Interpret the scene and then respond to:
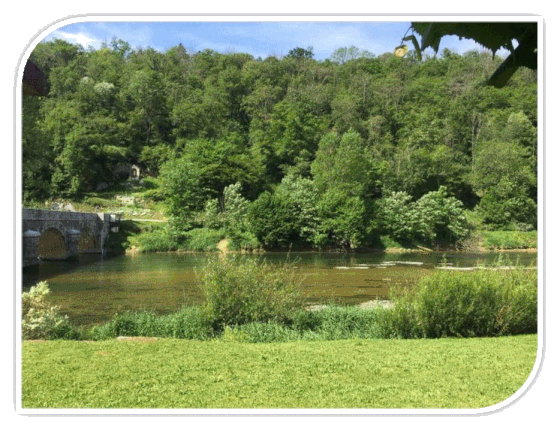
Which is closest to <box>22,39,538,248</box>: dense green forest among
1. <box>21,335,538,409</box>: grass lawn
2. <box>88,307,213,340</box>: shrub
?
<box>88,307,213,340</box>: shrub

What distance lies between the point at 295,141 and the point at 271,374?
1145cm

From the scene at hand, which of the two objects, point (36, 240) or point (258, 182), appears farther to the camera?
point (258, 182)

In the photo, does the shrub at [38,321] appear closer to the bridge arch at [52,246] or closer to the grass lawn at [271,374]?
the grass lawn at [271,374]

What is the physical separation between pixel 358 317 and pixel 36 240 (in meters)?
8.17

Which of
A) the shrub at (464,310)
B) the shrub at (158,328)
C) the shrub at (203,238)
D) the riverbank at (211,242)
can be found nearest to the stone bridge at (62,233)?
the riverbank at (211,242)

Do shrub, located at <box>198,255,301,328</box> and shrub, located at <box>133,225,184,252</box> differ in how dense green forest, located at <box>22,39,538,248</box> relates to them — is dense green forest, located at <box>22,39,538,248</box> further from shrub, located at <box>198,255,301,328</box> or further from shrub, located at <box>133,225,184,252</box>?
shrub, located at <box>198,255,301,328</box>

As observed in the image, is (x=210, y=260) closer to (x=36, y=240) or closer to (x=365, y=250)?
(x=36, y=240)

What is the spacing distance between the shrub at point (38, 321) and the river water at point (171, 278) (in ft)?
4.58

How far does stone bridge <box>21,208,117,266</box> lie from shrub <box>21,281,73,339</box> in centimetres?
531

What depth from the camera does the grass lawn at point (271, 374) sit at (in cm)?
328

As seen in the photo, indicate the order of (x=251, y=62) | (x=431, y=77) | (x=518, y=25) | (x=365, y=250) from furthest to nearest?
(x=365, y=250) < (x=431, y=77) < (x=251, y=62) < (x=518, y=25)

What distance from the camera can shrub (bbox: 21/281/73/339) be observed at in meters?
5.21

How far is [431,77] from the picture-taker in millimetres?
11156
